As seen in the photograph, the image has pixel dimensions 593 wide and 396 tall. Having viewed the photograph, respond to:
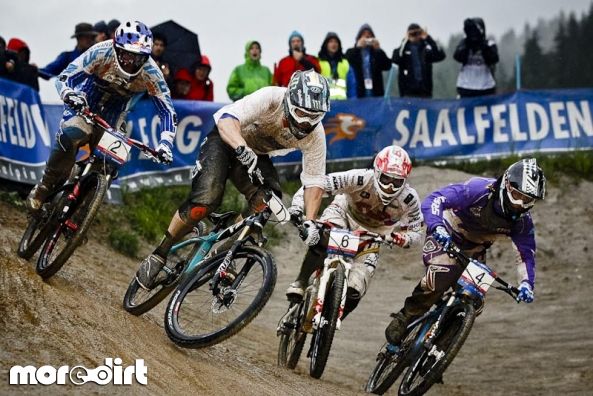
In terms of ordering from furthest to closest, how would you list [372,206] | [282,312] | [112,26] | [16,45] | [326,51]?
[326,51] → [112,26] → [16,45] → [282,312] → [372,206]

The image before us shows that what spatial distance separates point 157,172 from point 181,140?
54 cm

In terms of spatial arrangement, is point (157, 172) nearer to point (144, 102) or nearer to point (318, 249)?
point (144, 102)

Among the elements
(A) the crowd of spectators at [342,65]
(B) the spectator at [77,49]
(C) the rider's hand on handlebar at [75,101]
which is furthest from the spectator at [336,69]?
(C) the rider's hand on handlebar at [75,101]

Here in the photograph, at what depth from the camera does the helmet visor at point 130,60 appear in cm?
923

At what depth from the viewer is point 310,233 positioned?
29.0 feet

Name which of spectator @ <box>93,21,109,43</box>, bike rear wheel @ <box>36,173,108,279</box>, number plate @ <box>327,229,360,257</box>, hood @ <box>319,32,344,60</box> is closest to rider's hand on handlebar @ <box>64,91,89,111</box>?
bike rear wheel @ <box>36,173,108,279</box>

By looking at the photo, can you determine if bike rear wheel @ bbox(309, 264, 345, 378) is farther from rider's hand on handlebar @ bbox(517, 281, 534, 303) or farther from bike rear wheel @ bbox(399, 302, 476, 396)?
rider's hand on handlebar @ bbox(517, 281, 534, 303)

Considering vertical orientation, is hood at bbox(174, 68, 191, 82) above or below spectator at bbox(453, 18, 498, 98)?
above

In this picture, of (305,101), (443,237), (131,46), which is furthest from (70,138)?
(443,237)

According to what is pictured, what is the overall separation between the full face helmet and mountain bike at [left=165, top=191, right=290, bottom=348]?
169 centimetres

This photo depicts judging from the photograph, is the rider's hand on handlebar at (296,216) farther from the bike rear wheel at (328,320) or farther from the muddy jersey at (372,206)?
the muddy jersey at (372,206)

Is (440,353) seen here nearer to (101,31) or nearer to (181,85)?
(181,85)

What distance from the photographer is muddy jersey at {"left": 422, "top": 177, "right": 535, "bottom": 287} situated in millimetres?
9359

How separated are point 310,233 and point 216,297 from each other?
959 mm
